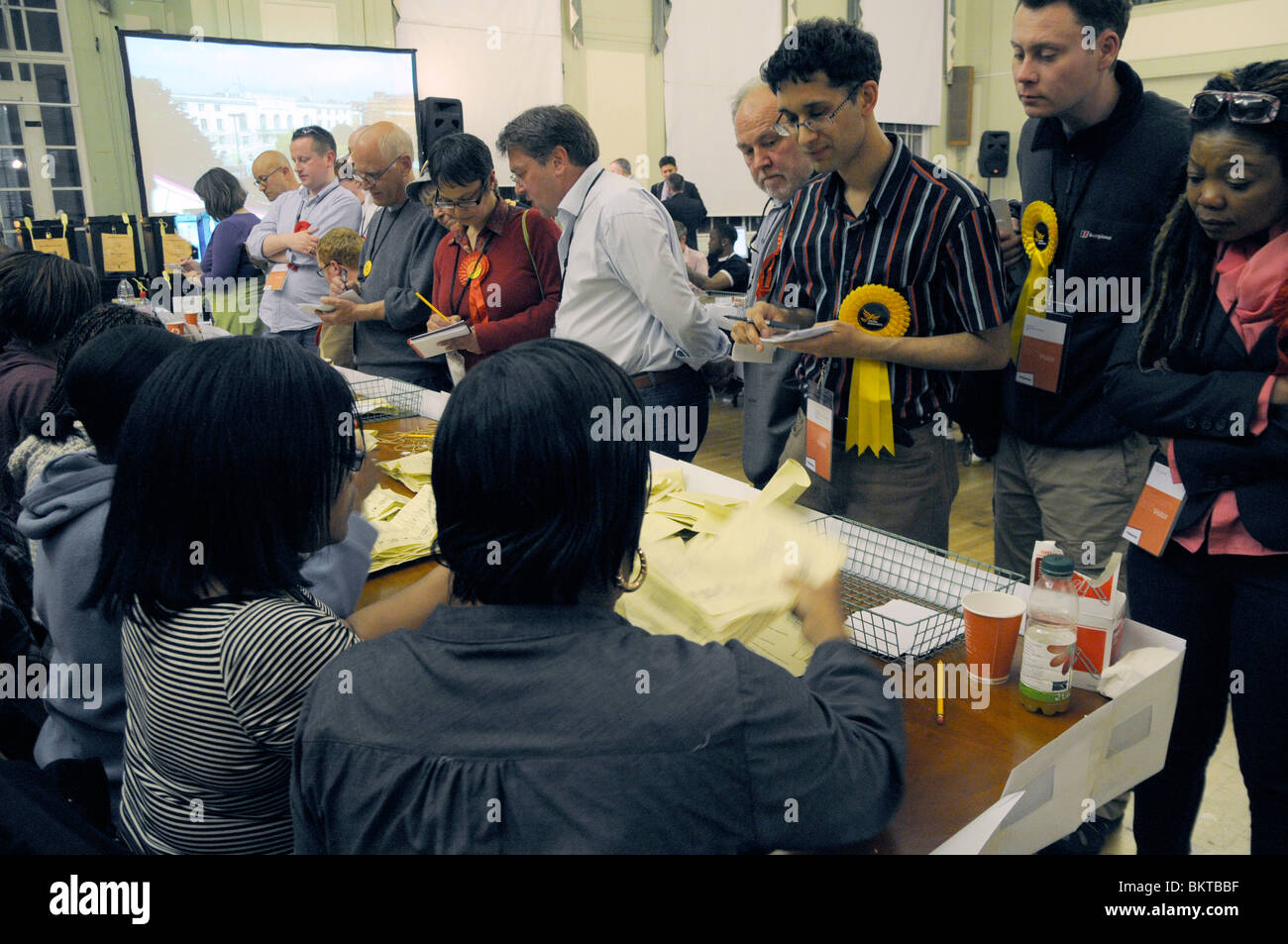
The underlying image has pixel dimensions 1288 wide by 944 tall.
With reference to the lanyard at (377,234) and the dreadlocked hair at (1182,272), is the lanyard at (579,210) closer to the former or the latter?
the lanyard at (377,234)

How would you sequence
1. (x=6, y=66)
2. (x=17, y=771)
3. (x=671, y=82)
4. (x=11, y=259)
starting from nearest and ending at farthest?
1. (x=17, y=771)
2. (x=11, y=259)
3. (x=6, y=66)
4. (x=671, y=82)

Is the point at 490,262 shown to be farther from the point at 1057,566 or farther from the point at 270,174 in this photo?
the point at 270,174

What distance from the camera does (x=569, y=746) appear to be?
2.53ft

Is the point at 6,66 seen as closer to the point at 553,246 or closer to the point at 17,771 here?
the point at 553,246

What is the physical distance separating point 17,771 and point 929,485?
1.66 metres

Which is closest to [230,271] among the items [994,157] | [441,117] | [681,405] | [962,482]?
[441,117]

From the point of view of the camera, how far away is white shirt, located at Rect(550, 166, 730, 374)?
2.61 m

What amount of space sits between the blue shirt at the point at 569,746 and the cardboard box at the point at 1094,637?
20.8 inches

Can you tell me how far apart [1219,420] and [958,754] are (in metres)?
0.72

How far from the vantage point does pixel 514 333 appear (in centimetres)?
295

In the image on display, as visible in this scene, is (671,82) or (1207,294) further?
(671,82)

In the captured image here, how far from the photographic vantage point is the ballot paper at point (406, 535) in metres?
1.73

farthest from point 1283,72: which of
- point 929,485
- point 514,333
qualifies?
point 514,333

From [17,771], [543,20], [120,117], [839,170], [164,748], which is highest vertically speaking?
[543,20]
